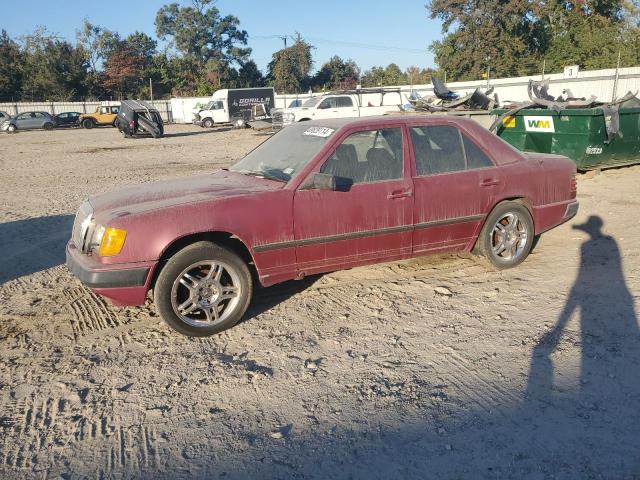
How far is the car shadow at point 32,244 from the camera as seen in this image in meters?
5.80

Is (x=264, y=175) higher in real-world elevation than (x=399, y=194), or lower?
higher

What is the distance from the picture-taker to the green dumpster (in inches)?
385

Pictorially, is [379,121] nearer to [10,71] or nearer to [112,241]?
[112,241]

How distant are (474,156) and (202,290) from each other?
112 inches

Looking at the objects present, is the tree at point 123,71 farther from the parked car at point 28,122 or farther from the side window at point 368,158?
the side window at point 368,158

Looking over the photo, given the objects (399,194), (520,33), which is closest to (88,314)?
(399,194)

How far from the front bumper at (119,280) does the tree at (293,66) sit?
216ft

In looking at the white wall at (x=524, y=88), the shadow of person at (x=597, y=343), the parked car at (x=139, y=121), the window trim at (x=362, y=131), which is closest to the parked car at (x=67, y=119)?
the white wall at (x=524, y=88)

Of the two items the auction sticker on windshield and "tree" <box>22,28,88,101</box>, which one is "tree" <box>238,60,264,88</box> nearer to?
"tree" <box>22,28,88,101</box>

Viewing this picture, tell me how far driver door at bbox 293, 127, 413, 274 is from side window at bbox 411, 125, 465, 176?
16 cm

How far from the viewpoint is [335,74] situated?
71125mm

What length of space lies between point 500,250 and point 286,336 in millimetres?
2494

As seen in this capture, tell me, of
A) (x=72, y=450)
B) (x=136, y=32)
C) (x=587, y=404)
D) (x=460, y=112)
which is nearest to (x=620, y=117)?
(x=460, y=112)

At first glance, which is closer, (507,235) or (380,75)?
(507,235)
